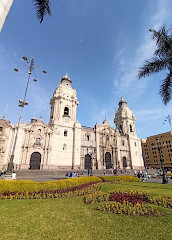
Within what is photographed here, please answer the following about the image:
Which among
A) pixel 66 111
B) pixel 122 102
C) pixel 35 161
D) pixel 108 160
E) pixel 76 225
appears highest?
pixel 122 102

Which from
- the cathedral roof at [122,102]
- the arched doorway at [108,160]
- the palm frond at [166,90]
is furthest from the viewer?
the cathedral roof at [122,102]

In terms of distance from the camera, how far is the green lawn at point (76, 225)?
359 cm

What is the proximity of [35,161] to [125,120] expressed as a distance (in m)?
31.8

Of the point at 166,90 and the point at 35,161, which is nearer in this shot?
the point at 166,90

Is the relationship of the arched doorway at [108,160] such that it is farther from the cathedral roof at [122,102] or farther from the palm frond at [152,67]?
the palm frond at [152,67]

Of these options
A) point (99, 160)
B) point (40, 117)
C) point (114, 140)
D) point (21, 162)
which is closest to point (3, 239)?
point (21, 162)

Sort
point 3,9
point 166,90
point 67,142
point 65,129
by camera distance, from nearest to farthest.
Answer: point 3,9, point 166,90, point 67,142, point 65,129

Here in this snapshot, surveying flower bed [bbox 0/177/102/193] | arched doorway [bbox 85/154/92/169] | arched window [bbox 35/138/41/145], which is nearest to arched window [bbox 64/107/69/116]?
arched window [bbox 35/138/41/145]

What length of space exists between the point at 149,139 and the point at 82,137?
145 ft

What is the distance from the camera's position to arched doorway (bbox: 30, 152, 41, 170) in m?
25.9

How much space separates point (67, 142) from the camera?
30969 mm

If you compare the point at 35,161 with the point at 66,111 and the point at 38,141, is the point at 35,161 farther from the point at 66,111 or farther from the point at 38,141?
the point at 66,111

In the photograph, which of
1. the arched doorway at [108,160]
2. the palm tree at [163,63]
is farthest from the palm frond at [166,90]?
the arched doorway at [108,160]

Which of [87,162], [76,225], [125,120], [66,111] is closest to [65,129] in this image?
[66,111]
